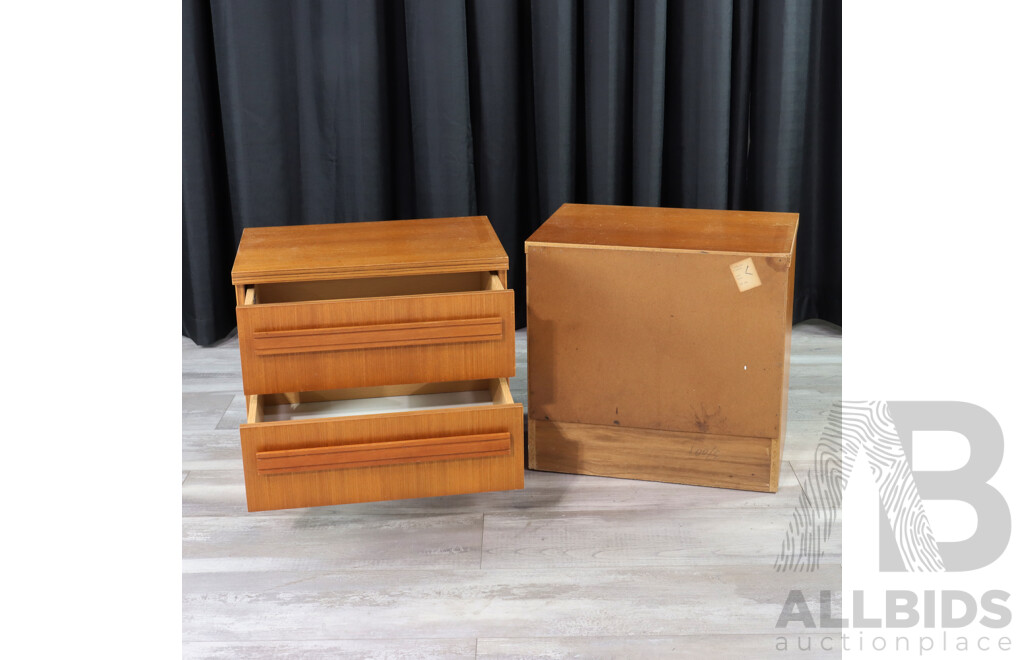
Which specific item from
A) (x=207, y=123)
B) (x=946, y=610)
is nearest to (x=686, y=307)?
(x=946, y=610)

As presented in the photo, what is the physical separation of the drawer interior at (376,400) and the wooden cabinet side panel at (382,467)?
15 centimetres

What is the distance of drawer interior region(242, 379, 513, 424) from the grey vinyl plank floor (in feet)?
0.59

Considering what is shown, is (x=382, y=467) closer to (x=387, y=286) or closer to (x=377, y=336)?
(x=377, y=336)

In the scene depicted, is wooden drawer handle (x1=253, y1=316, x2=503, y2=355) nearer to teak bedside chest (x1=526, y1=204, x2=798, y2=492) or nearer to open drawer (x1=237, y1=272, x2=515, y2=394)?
open drawer (x1=237, y1=272, x2=515, y2=394)

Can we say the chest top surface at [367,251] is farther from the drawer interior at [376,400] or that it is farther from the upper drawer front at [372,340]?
the drawer interior at [376,400]

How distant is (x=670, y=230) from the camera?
1729 millimetres

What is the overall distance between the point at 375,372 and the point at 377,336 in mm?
64

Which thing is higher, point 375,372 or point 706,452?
point 375,372

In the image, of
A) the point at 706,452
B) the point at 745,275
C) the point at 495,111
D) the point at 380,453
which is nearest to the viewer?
the point at 380,453

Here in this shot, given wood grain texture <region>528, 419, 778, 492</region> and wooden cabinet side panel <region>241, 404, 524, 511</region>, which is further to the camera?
wood grain texture <region>528, 419, 778, 492</region>

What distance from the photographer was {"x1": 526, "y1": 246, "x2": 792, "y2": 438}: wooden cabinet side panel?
161 cm

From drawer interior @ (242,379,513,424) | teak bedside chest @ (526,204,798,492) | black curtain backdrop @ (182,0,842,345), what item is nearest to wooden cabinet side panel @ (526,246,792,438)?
teak bedside chest @ (526,204,798,492)

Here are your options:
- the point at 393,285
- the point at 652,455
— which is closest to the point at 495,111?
the point at 393,285

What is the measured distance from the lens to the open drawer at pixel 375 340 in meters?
1.45
